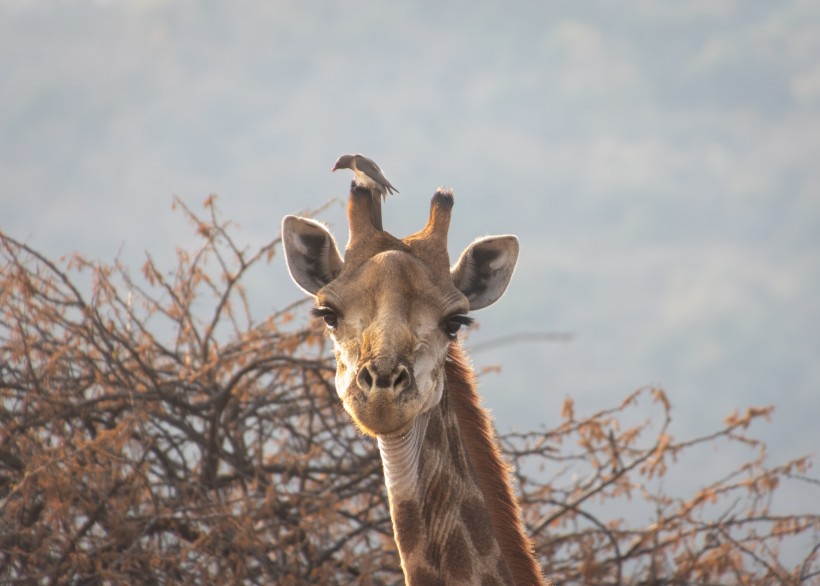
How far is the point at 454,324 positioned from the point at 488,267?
592 mm

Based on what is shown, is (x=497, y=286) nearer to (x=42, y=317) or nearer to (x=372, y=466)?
(x=372, y=466)

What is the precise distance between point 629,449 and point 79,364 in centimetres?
441

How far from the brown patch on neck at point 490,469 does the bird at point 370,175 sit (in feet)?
2.80

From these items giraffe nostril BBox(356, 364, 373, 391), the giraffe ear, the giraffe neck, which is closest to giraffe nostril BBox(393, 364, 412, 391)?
giraffe nostril BBox(356, 364, 373, 391)

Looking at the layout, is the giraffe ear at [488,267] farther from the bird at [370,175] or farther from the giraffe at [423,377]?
the bird at [370,175]

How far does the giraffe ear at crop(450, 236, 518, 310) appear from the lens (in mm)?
5684

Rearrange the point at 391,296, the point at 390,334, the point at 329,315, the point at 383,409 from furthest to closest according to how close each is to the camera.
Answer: the point at 329,315 < the point at 391,296 < the point at 390,334 < the point at 383,409

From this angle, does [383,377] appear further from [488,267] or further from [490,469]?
[488,267]

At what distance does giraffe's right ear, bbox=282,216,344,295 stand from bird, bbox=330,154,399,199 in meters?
0.33

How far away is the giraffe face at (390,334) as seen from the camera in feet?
15.3

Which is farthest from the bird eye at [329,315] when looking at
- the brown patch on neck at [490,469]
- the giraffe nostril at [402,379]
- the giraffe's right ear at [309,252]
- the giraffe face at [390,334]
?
the brown patch on neck at [490,469]

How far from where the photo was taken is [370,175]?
573 centimetres

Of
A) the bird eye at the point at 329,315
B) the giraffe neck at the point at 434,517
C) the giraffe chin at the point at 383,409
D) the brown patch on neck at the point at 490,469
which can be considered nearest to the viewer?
the giraffe chin at the point at 383,409

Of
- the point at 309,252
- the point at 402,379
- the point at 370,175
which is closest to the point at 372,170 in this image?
the point at 370,175
